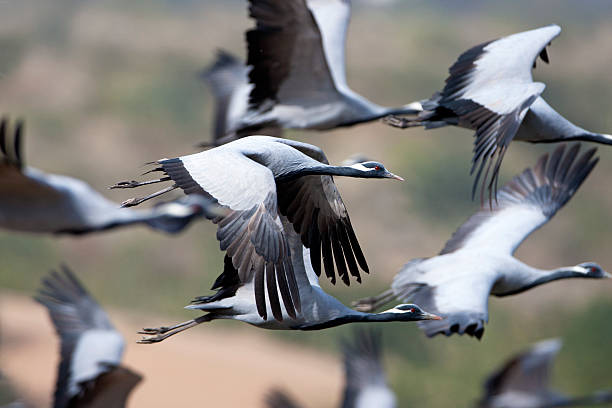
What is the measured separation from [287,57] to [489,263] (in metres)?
1.77

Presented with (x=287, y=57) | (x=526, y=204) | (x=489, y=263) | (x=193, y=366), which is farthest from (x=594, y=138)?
(x=193, y=366)

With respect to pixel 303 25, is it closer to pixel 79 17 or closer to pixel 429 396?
pixel 429 396

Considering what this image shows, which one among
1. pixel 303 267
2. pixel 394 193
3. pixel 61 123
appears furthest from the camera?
pixel 61 123

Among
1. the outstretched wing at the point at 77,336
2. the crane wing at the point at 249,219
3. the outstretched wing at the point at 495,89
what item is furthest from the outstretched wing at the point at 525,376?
the crane wing at the point at 249,219

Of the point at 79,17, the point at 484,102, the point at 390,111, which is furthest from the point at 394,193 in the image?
the point at 484,102

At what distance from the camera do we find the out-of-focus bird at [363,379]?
6.80 metres

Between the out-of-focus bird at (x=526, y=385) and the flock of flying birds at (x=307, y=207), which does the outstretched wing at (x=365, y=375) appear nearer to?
the flock of flying birds at (x=307, y=207)

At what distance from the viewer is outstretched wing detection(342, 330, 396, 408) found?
267 inches

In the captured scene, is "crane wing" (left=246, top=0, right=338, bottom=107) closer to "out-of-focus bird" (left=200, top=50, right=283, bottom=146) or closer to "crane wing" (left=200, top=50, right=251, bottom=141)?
"out-of-focus bird" (left=200, top=50, right=283, bottom=146)

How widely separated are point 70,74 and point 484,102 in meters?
18.4

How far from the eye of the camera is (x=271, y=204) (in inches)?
154

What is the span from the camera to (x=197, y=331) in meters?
14.1

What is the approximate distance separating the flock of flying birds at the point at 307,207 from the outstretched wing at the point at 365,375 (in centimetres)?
1

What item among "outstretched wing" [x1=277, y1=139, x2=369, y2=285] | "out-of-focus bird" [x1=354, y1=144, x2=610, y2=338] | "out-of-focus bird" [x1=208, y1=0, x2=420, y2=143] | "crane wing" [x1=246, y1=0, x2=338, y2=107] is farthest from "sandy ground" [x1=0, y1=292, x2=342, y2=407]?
"outstretched wing" [x1=277, y1=139, x2=369, y2=285]
